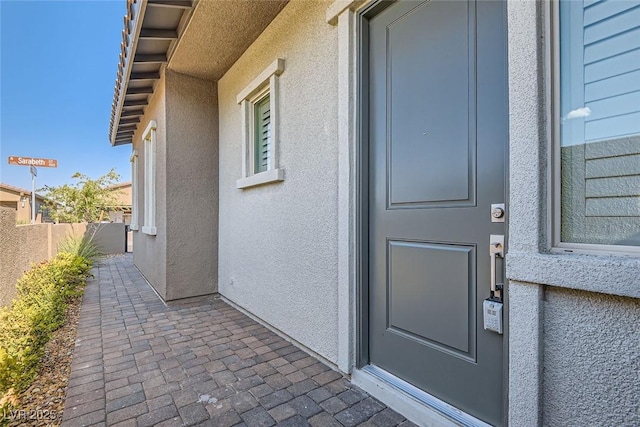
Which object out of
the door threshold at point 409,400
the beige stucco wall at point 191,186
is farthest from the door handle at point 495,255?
the beige stucco wall at point 191,186

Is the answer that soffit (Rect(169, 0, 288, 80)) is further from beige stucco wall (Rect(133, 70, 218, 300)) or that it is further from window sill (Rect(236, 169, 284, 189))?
window sill (Rect(236, 169, 284, 189))

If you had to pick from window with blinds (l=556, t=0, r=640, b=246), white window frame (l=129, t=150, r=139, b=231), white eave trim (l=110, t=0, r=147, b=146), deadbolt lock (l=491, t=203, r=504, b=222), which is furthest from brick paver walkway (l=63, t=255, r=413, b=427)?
white window frame (l=129, t=150, r=139, b=231)

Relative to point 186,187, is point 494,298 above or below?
below

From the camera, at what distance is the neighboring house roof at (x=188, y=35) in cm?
345

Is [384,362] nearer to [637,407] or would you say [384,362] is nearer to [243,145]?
[637,407]

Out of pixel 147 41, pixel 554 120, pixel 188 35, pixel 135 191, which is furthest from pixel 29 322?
pixel 135 191

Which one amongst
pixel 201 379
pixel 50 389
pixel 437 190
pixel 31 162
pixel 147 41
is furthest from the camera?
pixel 31 162

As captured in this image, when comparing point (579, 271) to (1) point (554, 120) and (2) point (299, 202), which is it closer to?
(1) point (554, 120)

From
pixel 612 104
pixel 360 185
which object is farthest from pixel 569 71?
pixel 360 185

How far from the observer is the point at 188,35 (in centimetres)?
389

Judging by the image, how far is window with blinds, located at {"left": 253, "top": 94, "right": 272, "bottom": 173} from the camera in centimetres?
425

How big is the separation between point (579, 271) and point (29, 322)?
4.46 m

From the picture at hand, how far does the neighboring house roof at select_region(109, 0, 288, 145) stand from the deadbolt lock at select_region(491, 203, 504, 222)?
310 centimetres

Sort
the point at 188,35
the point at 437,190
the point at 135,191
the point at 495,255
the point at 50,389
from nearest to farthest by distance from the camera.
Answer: the point at 495,255 → the point at 437,190 → the point at 50,389 → the point at 188,35 → the point at 135,191
